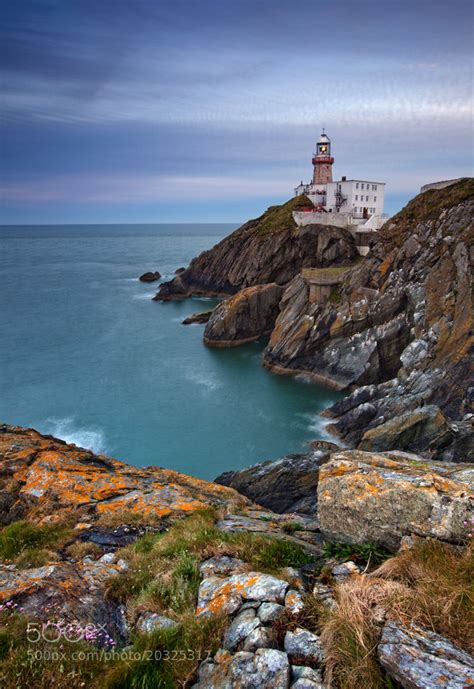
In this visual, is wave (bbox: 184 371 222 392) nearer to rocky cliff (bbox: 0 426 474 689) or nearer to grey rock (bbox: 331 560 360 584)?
rocky cliff (bbox: 0 426 474 689)

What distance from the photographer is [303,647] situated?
4.11m

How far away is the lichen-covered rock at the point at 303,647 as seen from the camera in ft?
13.1

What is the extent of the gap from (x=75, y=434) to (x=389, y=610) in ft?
101

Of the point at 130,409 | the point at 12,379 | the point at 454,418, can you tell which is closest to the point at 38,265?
the point at 12,379

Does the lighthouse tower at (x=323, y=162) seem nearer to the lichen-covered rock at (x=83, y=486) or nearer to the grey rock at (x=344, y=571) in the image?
the lichen-covered rock at (x=83, y=486)

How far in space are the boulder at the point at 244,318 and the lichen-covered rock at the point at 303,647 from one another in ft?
157

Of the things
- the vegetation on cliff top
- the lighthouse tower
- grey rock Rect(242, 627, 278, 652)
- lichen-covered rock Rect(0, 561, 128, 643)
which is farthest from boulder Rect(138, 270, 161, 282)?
grey rock Rect(242, 627, 278, 652)

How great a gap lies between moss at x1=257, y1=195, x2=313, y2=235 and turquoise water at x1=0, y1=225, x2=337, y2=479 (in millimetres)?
18770

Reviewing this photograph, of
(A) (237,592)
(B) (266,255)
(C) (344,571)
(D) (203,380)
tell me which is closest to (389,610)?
(C) (344,571)

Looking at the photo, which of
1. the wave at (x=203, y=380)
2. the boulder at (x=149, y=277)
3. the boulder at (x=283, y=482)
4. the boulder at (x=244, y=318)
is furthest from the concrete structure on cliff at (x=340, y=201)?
the boulder at (x=283, y=482)

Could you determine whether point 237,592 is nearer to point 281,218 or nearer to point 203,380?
point 203,380

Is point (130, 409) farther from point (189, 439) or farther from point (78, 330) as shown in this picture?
point (78, 330)

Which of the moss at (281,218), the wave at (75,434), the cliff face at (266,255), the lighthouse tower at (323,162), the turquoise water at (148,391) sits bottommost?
the wave at (75,434)

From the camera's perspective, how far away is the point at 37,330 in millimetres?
58406
